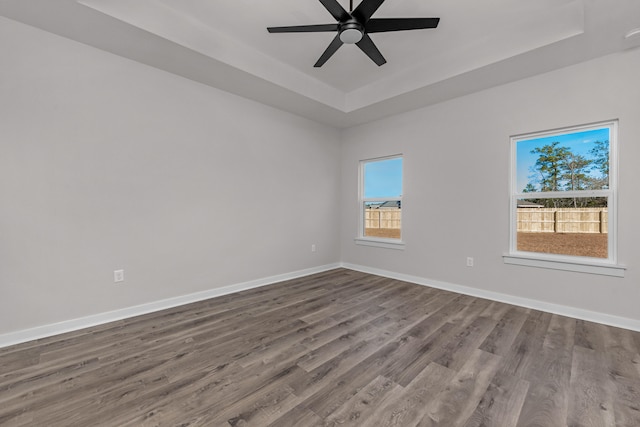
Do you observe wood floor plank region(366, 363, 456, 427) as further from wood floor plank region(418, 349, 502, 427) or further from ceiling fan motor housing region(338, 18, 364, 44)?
ceiling fan motor housing region(338, 18, 364, 44)

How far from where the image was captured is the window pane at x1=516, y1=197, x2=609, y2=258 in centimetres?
284

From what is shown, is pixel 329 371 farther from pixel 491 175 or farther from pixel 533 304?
pixel 491 175

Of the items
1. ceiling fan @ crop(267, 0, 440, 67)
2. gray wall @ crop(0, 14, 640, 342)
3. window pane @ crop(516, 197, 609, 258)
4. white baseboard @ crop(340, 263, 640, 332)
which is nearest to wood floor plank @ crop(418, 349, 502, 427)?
white baseboard @ crop(340, 263, 640, 332)

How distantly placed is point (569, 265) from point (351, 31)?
3164mm

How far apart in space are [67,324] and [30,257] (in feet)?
2.21

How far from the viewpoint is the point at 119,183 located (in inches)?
110

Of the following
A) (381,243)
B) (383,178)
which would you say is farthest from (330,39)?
(381,243)

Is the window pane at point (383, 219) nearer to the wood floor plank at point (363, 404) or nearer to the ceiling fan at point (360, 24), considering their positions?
the ceiling fan at point (360, 24)

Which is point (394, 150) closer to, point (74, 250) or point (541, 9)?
point (541, 9)

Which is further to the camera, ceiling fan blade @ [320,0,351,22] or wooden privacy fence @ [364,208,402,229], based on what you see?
wooden privacy fence @ [364,208,402,229]

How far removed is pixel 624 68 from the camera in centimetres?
263

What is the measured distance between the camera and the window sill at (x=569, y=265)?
8.75 ft

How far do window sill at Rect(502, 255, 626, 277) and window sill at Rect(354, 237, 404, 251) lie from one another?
1408mm

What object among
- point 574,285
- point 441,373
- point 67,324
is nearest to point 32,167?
point 67,324
